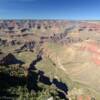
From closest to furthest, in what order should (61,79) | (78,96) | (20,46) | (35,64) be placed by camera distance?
(78,96)
(61,79)
(35,64)
(20,46)

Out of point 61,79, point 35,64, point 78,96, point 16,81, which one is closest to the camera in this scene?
point 16,81

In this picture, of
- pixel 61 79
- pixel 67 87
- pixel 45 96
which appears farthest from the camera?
pixel 61 79

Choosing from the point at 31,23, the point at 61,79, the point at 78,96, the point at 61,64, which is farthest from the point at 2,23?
the point at 78,96

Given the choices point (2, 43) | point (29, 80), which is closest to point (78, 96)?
point (29, 80)

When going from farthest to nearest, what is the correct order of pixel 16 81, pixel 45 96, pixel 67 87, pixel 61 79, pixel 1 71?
1. pixel 61 79
2. pixel 67 87
3. pixel 1 71
4. pixel 16 81
5. pixel 45 96

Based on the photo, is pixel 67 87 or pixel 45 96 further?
pixel 67 87

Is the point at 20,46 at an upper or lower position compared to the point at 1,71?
→ lower

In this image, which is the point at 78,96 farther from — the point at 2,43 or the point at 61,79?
the point at 2,43

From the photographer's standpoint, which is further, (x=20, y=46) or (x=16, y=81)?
(x=20, y=46)

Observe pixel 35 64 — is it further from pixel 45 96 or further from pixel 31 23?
pixel 31 23
